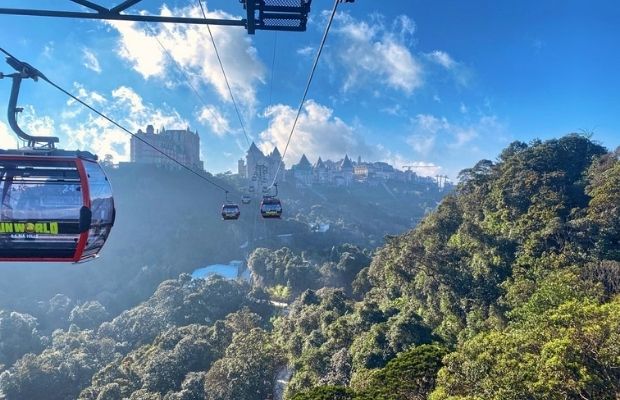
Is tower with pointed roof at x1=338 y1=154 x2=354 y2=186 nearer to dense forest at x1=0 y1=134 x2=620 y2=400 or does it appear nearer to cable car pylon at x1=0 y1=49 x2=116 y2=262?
dense forest at x1=0 y1=134 x2=620 y2=400

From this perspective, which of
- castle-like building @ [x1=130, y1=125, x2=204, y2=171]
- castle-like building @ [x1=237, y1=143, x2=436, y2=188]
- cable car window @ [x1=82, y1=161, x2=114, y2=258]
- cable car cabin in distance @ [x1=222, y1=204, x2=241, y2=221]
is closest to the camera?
cable car window @ [x1=82, y1=161, x2=114, y2=258]

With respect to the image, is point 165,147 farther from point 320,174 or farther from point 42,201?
point 42,201

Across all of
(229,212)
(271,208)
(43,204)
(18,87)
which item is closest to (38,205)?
(43,204)

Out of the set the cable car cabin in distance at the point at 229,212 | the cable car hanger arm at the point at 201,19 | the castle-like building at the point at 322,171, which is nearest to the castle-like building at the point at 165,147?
the castle-like building at the point at 322,171

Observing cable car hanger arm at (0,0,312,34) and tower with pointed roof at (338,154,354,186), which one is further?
tower with pointed roof at (338,154,354,186)

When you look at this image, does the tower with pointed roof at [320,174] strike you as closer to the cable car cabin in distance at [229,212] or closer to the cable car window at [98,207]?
the cable car cabin in distance at [229,212]

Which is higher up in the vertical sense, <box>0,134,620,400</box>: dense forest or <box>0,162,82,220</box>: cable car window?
<box>0,162,82,220</box>: cable car window

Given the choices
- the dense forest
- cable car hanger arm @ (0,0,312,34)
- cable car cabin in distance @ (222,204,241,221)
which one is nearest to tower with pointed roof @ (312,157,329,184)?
the dense forest
